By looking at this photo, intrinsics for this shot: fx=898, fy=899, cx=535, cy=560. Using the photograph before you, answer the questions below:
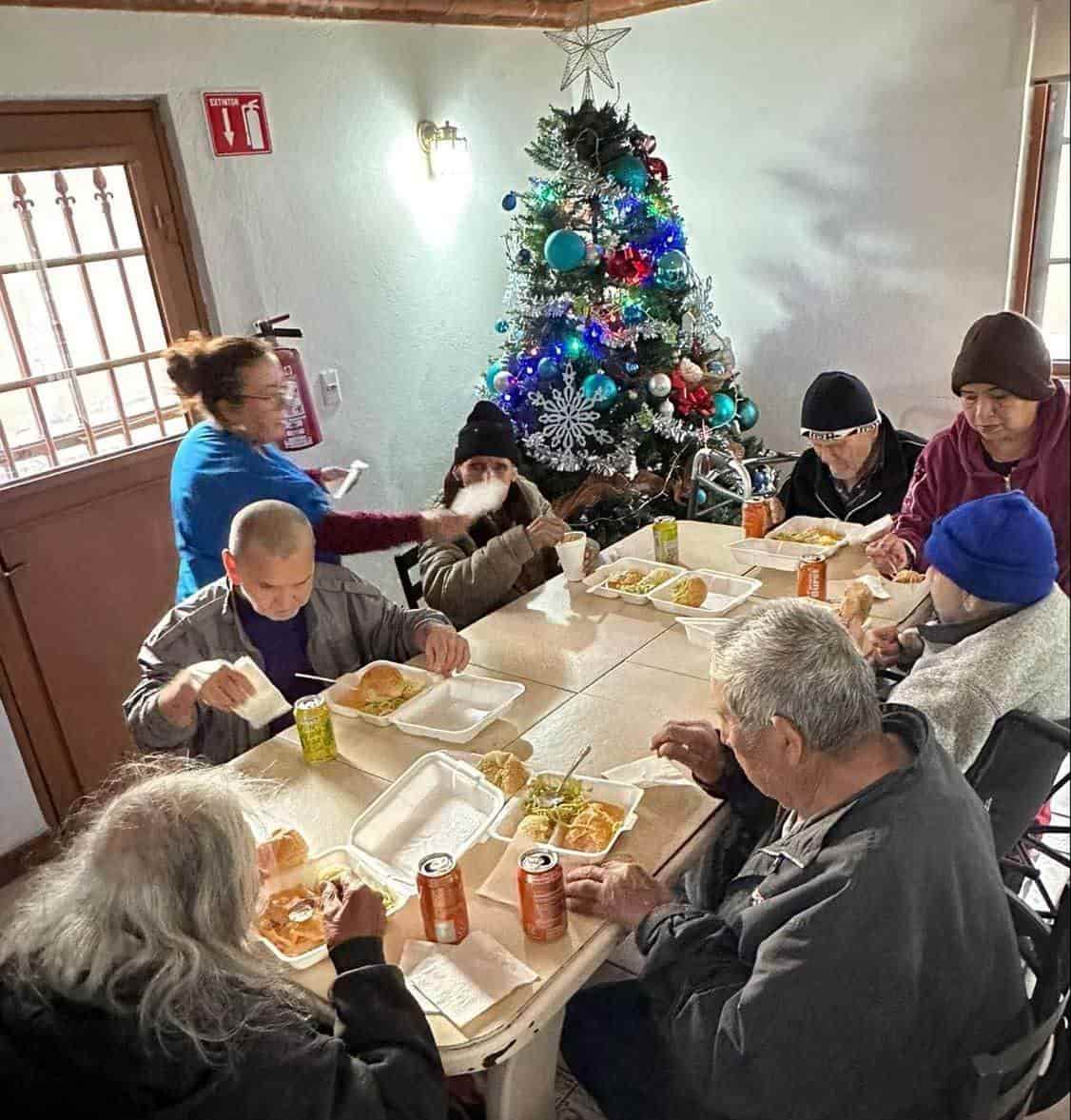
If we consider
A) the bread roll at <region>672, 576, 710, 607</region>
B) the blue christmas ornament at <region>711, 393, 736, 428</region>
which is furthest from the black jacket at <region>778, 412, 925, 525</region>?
the bread roll at <region>672, 576, 710, 607</region>

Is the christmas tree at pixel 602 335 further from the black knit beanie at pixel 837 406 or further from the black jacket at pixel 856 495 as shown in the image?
the black knit beanie at pixel 837 406

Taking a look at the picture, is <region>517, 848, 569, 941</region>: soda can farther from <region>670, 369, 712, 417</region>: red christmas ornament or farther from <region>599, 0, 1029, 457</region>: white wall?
<region>670, 369, 712, 417</region>: red christmas ornament

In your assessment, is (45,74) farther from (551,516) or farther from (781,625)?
(781,625)

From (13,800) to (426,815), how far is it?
1677 millimetres

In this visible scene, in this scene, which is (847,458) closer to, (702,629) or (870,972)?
(702,629)

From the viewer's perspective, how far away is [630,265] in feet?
9.50

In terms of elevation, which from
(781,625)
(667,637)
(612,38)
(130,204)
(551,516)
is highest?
(612,38)

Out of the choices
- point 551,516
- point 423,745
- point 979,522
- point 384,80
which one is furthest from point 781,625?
point 384,80

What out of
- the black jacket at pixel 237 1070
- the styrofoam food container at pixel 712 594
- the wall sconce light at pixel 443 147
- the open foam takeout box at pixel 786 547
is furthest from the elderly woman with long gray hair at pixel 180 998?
the wall sconce light at pixel 443 147

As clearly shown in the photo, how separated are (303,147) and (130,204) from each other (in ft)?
2.02

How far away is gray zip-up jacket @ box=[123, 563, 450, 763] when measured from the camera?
1729 mm

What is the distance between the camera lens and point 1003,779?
1.27 metres

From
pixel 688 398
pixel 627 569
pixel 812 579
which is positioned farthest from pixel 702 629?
pixel 688 398

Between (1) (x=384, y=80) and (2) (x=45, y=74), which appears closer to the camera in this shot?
(2) (x=45, y=74)
